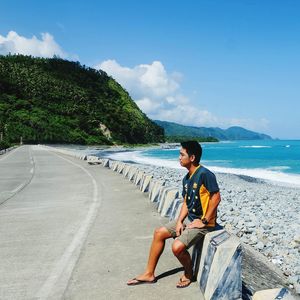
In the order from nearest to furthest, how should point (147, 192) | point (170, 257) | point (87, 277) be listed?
point (87, 277)
point (170, 257)
point (147, 192)

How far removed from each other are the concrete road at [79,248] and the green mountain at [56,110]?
10543 cm

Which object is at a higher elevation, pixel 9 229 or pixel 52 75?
pixel 52 75

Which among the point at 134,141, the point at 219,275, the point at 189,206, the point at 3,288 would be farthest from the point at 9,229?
the point at 134,141

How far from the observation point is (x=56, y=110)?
496 feet

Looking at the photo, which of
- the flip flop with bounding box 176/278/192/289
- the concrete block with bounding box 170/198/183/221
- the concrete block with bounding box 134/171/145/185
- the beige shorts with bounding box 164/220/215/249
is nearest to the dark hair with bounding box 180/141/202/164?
the beige shorts with bounding box 164/220/215/249

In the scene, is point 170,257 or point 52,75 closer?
point 170,257

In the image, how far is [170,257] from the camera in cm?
698

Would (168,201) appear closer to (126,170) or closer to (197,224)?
(197,224)

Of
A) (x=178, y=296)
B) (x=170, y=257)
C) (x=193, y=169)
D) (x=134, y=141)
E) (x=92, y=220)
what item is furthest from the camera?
(x=134, y=141)

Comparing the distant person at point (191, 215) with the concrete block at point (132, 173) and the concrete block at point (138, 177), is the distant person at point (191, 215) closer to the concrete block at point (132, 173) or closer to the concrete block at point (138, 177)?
the concrete block at point (138, 177)

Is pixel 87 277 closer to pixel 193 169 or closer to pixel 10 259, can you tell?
pixel 10 259

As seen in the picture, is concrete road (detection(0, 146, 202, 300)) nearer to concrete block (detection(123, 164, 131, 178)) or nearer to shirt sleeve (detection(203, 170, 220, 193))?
shirt sleeve (detection(203, 170, 220, 193))

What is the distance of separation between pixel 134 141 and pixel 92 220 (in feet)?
509

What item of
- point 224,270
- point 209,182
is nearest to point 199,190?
point 209,182
